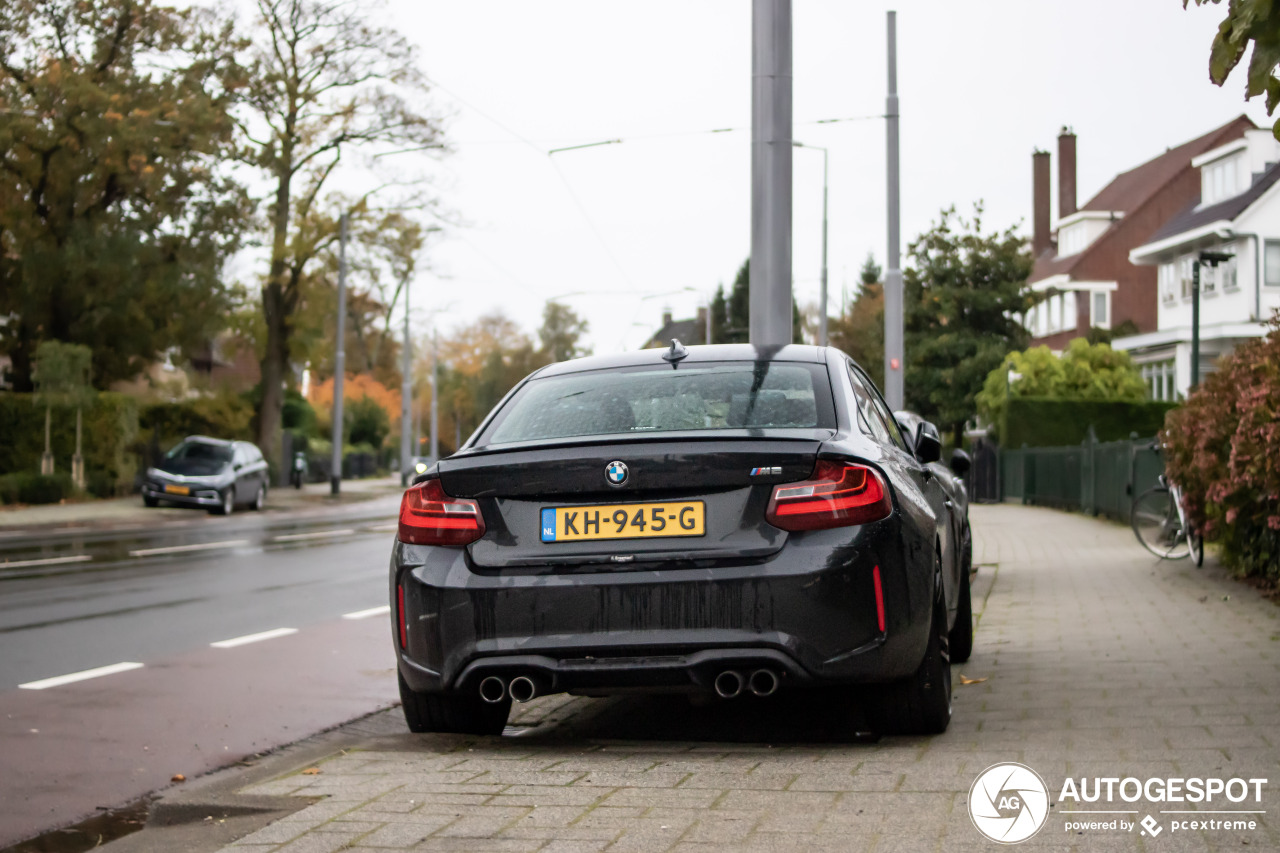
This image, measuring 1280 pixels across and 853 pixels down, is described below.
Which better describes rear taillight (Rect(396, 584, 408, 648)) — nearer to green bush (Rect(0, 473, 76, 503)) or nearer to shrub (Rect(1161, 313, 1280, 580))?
shrub (Rect(1161, 313, 1280, 580))

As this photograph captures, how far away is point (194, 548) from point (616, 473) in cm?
1518

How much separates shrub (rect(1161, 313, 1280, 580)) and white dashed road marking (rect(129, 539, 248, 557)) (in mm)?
11803

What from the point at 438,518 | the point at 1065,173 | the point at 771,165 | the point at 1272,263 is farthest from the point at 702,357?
the point at 1065,173

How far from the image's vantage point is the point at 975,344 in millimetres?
47625

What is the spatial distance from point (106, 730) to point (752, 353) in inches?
133

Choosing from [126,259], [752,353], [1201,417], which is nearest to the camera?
[752,353]

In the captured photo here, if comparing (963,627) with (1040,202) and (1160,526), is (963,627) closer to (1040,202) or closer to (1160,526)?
(1160,526)

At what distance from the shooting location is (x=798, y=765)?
5016mm

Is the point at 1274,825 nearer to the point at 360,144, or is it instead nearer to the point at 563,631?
the point at 563,631

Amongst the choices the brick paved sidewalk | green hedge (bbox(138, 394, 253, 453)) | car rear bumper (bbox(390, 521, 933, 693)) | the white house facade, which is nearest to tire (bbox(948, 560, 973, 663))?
the brick paved sidewalk

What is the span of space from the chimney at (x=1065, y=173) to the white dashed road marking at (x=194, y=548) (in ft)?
186

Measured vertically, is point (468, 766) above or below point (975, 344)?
below

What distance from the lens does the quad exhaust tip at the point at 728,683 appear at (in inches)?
197

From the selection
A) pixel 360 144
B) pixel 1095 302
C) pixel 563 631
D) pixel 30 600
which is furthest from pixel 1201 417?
pixel 1095 302
